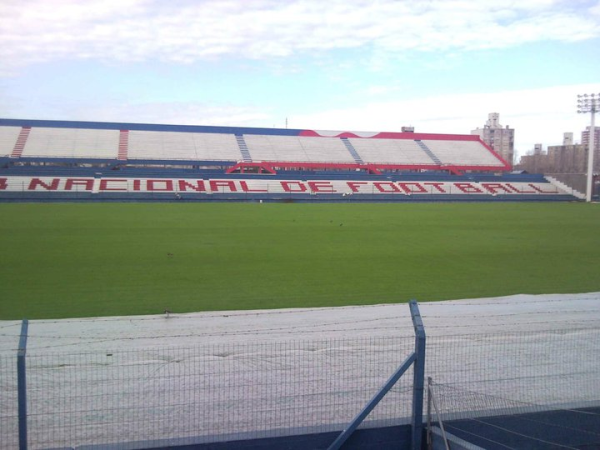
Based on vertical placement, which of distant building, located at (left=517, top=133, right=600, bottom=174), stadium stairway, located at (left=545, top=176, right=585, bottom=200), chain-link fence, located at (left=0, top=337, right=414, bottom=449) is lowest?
chain-link fence, located at (left=0, top=337, right=414, bottom=449)

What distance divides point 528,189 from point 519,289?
4665 cm

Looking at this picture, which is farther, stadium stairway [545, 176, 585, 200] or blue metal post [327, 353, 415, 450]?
stadium stairway [545, 176, 585, 200]

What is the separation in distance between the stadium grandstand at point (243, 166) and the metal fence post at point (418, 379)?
4173 cm

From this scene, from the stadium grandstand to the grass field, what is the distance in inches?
790

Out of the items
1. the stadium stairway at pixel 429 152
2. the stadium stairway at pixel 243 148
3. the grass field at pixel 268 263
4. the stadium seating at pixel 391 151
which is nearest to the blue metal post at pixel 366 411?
the grass field at pixel 268 263

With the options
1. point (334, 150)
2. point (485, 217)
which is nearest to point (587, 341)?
point (485, 217)

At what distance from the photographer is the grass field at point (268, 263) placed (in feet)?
37.4

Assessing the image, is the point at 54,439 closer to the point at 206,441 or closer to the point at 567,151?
the point at 206,441

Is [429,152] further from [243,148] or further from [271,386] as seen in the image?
[271,386]

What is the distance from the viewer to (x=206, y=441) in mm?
4395

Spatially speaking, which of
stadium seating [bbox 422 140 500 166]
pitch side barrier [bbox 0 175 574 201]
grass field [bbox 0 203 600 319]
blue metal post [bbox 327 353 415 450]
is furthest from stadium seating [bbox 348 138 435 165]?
blue metal post [bbox 327 353 415 450]

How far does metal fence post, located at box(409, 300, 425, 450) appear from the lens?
432cm

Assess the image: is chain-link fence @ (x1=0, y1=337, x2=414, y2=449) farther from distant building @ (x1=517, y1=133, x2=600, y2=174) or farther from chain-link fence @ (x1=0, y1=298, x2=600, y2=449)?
distant building @ (x1=517, y1=133, x2=600, y2=174)

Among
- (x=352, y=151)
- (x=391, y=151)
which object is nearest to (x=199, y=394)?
(x=352, y=151)
